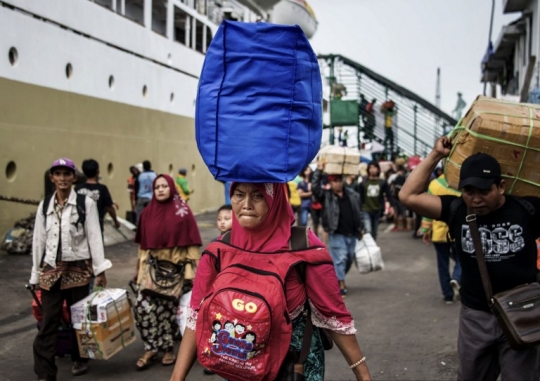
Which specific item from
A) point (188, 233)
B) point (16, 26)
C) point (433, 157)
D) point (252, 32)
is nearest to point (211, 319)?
point (252, 32)

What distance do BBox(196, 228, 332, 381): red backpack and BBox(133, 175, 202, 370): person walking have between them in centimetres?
361

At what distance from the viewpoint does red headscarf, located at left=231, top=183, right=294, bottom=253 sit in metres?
3.12

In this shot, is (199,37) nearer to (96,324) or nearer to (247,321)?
(96,324)

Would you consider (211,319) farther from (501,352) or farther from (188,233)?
(188,233)

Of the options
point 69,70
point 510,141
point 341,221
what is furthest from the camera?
point 69,70

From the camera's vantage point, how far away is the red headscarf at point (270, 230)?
3.12 metres

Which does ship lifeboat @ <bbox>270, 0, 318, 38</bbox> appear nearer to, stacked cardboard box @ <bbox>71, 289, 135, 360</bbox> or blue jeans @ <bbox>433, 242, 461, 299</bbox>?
blue jeans @ <bbox>433, 242, 461, 299</bbox>

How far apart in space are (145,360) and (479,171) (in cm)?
390

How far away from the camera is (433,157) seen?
4230 mm

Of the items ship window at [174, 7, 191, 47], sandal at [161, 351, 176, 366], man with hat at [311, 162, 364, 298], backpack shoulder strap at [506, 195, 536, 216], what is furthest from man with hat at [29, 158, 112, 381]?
ship window at [174, 7, 191, 47]

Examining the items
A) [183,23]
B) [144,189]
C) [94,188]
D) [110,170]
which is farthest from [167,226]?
[183,23]

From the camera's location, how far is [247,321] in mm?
2828

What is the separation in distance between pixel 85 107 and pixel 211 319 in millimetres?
14310

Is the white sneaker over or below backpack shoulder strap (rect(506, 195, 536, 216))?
below
